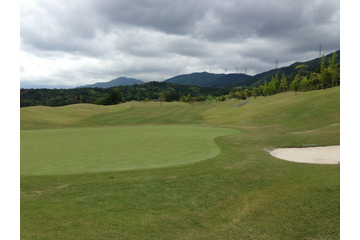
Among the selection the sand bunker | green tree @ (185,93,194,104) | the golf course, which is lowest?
the golf course

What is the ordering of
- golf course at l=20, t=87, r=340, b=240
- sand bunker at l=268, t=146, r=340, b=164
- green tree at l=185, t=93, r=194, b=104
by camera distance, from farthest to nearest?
green tree at l=185, t=93, r=194, b=104 < sand bunker at l=268, t=146, r=340, b=164 < golf course at l=20, t=87, r=340, b=240

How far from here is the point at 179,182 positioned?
10.6m

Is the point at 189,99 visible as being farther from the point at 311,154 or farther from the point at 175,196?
the point at 175,196

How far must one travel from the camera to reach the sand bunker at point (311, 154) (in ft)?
48.0

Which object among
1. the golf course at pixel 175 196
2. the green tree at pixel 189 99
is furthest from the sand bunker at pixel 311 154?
the green tree at pixel 189 99

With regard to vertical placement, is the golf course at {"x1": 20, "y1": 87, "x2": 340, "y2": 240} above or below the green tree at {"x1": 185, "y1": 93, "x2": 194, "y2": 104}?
below

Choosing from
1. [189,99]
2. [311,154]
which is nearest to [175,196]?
[311,154]

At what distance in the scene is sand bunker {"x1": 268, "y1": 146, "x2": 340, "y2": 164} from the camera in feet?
48.0

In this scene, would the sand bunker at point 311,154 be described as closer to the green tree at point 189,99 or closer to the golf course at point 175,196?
the golf course at point 175,196

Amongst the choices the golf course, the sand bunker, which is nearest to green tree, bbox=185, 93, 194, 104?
the sand bunker

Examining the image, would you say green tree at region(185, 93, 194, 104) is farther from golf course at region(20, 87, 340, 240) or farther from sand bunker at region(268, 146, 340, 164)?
golf course at region(20, 87, 340, 240)

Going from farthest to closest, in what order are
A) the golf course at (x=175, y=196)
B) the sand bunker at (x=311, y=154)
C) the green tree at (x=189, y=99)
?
the green tree at (x=189, y=99) < the sand bunker at (x=311, y=154) < the golf course at (x=175, y=196)

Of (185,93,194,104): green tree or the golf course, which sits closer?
the golf course
